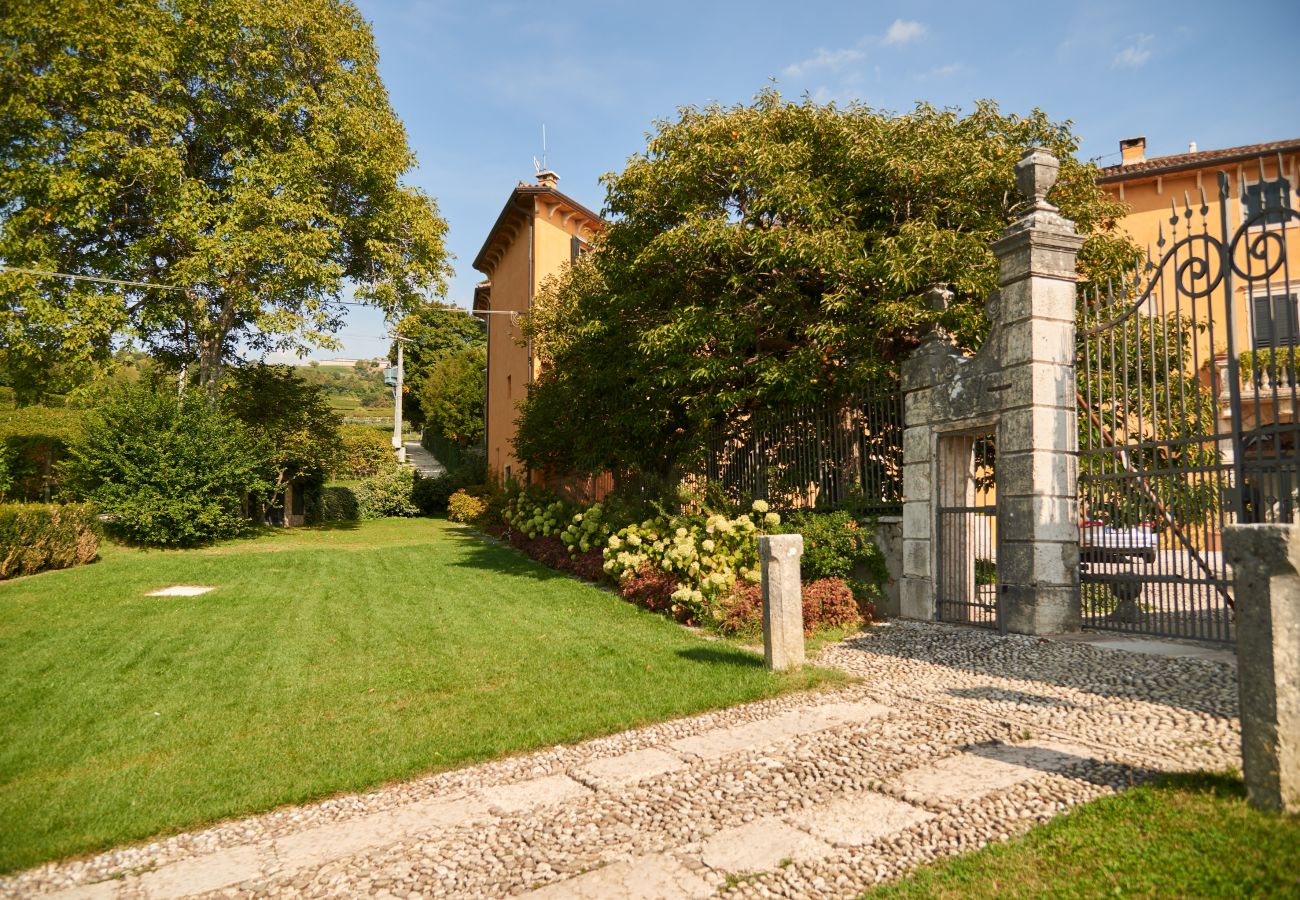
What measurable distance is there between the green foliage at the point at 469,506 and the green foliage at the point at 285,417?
3811 mm

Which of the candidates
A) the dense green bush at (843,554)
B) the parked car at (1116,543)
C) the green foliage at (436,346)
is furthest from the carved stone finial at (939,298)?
the green foliage at (436,346)

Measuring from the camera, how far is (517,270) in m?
22.7

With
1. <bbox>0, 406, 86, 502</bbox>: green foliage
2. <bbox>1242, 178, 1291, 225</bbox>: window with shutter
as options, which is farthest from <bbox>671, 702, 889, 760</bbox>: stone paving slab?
<bbox>0, 406, 86, 502</bbox>: green foliage

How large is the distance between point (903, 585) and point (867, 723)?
374cm

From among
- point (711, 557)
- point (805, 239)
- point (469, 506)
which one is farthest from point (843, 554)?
point (469, 506)

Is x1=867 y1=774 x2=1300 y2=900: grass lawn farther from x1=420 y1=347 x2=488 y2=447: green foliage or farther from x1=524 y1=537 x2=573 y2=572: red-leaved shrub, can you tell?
x1=420 y1=347 x2=488 y2=447: green foliage

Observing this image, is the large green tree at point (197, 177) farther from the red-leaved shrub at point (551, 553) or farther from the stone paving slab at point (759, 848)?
the stone paving slab at point (759, 848)

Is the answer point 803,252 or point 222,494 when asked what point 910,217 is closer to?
point 803,252

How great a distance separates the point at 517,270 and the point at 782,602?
18.3 m

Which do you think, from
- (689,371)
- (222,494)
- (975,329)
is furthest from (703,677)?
(222,494)

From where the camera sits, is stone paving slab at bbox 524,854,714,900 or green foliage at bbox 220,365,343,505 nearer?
stone paving slab at bbox 524,854,714,900

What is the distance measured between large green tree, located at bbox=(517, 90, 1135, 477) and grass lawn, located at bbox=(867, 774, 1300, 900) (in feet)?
19.9

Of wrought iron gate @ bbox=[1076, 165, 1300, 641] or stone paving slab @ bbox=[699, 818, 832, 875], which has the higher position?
wrought iron gate @ bbox=[1076, 165, 1300, 641]

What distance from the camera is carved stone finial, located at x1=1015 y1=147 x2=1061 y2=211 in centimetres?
706
